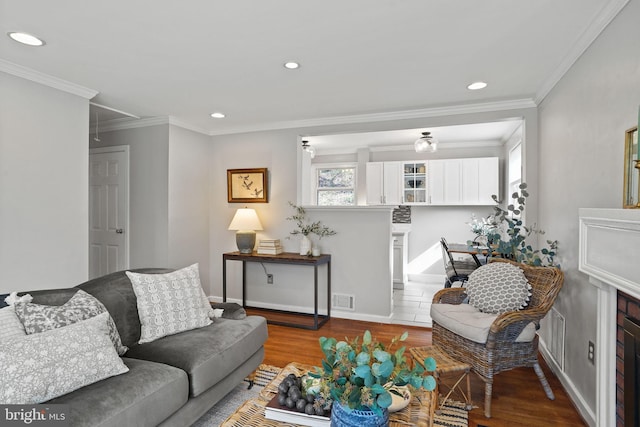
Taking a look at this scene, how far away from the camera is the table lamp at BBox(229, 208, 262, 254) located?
4.20 meters

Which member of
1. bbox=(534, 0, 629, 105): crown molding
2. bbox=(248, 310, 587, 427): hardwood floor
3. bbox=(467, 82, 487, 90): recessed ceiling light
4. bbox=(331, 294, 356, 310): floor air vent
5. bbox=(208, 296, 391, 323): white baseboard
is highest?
bbox=(467, 82, 487, 90): recessed ceiling light

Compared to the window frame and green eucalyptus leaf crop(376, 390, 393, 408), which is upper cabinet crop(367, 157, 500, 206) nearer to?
the window frame

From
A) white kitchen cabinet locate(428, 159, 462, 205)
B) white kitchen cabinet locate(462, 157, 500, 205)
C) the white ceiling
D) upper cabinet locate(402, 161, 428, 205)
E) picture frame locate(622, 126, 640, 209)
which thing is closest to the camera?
picture frame locate(622, 126, 640, 209)

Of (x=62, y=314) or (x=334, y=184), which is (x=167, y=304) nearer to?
(x=62, y=314)

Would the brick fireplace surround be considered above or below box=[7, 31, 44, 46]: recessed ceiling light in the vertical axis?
below

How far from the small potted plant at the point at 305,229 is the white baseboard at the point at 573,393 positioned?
2419 millimetres

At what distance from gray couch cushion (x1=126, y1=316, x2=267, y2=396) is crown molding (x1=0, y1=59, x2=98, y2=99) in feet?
7.65

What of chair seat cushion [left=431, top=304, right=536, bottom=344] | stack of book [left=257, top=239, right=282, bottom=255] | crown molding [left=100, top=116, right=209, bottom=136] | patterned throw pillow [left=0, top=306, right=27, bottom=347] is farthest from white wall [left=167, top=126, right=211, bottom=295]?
chair seat cushion [left=431, top=304, right=536, bottom=344]

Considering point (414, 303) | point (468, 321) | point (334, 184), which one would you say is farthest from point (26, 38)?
point (334, 184)

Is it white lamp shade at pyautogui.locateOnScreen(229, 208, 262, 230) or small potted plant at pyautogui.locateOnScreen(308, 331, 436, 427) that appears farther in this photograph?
white lamp shade at pyautogui.locateOnScreen(229, 208, 262, 230)

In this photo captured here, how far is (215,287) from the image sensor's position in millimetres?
4770

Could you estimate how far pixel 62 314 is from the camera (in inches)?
67.7

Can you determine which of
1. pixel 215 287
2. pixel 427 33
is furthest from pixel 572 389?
pixel 215 287

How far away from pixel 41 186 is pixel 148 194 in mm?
1335
